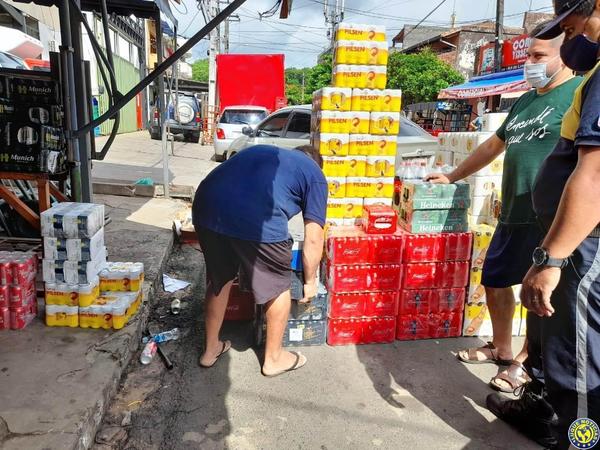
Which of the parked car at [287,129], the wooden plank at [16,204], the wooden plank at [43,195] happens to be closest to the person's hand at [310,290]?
the wooden plank at [43,195]

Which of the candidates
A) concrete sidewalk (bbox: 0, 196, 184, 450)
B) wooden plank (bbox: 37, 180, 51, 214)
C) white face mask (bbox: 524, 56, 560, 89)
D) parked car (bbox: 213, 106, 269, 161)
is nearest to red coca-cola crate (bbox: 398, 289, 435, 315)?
white face mask (bbox: 524, 56, 560, 89)

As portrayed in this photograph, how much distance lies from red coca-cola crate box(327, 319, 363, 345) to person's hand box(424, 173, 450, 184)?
48.0 inches

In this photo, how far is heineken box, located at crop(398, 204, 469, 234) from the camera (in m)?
3.42

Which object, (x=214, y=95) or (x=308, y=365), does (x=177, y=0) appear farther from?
(x=214, y=95)

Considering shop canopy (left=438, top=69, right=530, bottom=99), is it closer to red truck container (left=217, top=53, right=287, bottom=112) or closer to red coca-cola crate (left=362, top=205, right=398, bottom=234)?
red truck container (left=217, top=53, right=287, bottom=112)

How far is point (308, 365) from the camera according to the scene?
10.4ft

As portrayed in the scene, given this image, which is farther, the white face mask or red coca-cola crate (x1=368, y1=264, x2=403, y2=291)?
red coca-cola crate (x1=368, y1=264, x2=403, y2=291)

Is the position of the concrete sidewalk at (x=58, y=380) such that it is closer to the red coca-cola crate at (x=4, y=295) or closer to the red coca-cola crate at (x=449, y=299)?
the red coca-cola crate at (x=4, y=295)

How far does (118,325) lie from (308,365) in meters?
1.32

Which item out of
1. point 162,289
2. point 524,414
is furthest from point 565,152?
point 162,289

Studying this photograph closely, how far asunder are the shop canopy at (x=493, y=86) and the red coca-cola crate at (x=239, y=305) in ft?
52.7

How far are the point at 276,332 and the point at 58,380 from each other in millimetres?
1293

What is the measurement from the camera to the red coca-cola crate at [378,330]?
345 centimetres

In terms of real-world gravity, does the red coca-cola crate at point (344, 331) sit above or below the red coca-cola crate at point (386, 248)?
below
